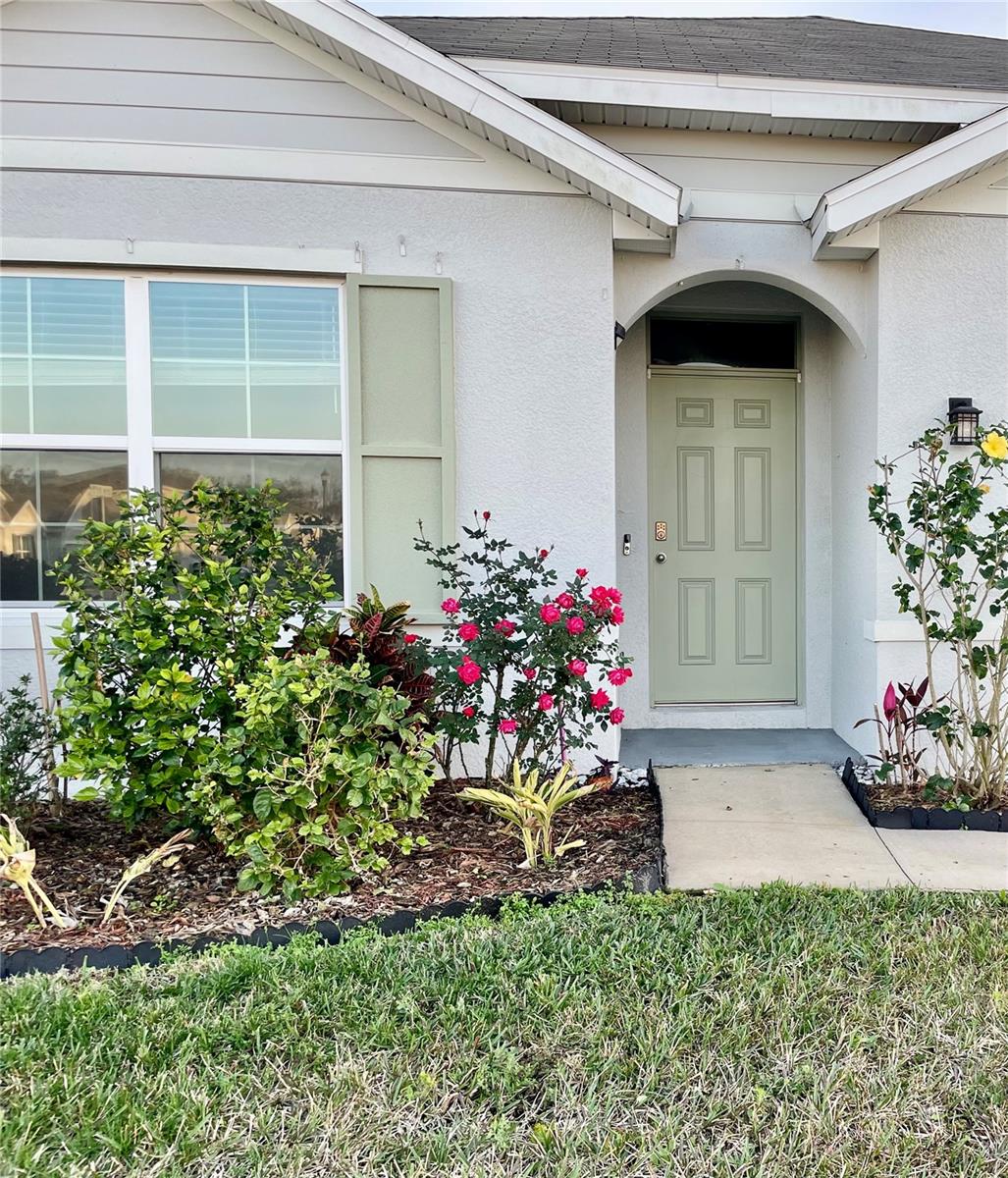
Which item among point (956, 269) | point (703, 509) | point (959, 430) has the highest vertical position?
point (956, 269)

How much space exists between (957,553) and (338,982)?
3379mm

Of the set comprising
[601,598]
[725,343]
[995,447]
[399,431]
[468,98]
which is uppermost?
[468,98]

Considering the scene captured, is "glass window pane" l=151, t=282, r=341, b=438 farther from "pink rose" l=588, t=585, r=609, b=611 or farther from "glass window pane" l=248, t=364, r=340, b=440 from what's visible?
"pink rose" l=588, t=585, r=609, b=611

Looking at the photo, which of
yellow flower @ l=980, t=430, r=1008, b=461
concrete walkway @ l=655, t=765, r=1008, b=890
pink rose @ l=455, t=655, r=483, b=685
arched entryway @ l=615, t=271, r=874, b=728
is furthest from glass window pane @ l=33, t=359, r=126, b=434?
yellow flower @ l=980, t=430, r=1008, b=461

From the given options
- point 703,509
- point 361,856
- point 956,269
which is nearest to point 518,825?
point 361,856

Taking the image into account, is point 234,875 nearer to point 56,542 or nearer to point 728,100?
point 56,542

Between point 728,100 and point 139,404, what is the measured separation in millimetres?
3673

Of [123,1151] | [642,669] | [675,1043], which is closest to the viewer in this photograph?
[123,1151]

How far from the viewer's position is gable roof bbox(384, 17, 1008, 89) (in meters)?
4.60

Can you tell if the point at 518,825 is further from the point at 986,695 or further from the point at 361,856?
the point at 986,695

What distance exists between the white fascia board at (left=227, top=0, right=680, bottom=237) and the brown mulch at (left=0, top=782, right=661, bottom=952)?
312 centimetres

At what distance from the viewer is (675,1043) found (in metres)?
1.98

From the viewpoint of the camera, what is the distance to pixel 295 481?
13.3ft

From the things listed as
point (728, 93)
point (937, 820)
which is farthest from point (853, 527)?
point (728, 93)
